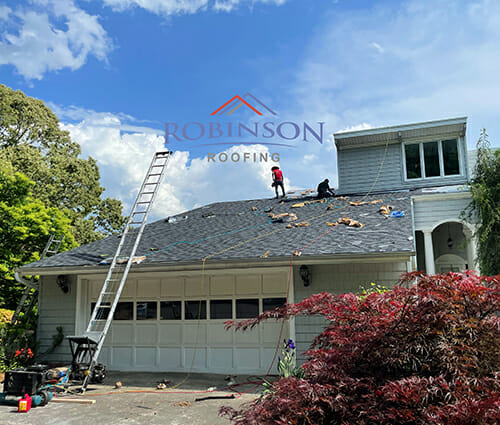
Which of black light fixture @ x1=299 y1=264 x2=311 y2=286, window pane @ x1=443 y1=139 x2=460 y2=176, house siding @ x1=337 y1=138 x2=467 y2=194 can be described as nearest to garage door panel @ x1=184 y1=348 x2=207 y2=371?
Result: black light fixture @ x1=299 y1=264 x2=311 y2=286

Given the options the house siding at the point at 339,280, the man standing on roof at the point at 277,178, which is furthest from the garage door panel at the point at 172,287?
the man standing on roof at the point at 277,178

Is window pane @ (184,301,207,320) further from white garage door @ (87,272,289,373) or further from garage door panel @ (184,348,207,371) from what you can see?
garage door panel @ (184,348,207,371)

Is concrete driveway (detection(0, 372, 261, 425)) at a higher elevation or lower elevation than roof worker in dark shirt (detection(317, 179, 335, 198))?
lower

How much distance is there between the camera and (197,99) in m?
12.4

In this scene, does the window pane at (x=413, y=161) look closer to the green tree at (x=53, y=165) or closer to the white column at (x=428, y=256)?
the white column at (x=428, y=256)

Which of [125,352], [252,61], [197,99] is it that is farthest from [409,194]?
[125,352]

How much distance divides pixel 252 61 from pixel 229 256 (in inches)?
213

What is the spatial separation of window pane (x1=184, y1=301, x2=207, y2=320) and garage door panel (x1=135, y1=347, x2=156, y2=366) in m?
1.12

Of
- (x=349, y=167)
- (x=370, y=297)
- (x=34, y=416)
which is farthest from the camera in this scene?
(x=349, y=167)

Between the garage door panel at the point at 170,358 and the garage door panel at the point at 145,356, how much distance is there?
0.65 ft

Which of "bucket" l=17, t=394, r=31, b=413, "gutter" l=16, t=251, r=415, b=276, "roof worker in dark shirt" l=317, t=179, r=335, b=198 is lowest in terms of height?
"bucket" l=17, t=394, r=31, b=413

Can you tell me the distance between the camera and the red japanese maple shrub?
2.75 metres

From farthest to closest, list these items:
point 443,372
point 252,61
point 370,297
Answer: point 252,61, point 370,297, point 443,372

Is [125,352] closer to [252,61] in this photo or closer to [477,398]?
[252,61]
